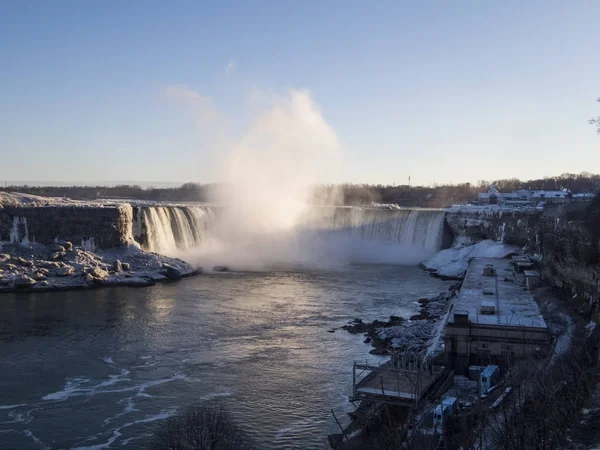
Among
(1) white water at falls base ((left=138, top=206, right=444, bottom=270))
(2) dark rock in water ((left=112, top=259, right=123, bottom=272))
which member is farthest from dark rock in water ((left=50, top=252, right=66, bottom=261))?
(1) white water at falls base ((left=138, top=206, right=444, bottom=270))

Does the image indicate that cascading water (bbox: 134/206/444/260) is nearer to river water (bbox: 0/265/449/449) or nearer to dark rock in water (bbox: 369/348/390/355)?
river water (bbox: 0/265/449/449)

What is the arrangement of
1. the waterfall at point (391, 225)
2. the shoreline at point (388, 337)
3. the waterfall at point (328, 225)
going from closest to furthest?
1. the shoreline at point (388, 337)
2. the waterfall at point (328, 225)
3. the waterfall at point (391, 225)

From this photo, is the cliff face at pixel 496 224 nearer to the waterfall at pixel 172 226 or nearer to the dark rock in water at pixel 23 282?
the waterfall at pixel 172 226

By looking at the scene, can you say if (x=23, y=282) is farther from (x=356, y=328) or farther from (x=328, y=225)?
(x=328, y=225)

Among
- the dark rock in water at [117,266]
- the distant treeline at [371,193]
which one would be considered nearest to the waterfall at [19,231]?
the dark rock in water at [117,266]

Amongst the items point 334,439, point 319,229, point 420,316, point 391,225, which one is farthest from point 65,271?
point 391,225

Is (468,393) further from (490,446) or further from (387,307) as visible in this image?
(387,307)
